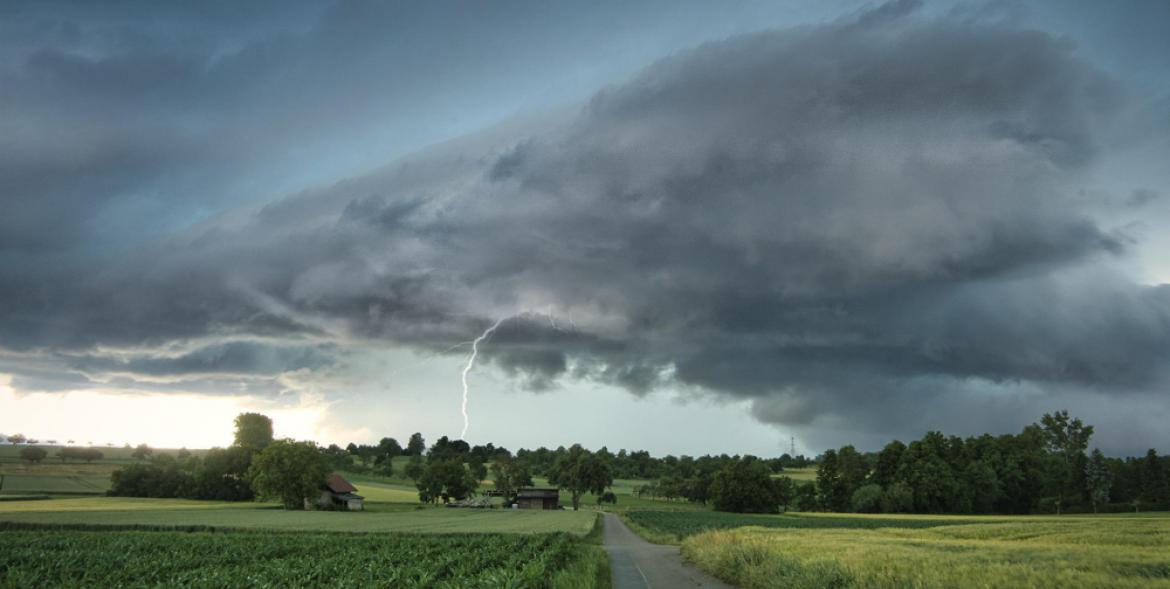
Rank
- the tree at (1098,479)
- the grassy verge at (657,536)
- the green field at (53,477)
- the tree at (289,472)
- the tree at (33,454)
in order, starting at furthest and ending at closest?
the tree at (33,454) → the tree at (1098,479) → the green field at (53,477) → the tree at (289,472) → the grassy verge at (657,536)

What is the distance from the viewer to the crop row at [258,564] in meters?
24.6

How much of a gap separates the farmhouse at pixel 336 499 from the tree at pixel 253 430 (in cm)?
3151

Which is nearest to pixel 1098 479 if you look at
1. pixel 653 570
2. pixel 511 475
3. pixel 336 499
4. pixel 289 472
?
pixel 511 475

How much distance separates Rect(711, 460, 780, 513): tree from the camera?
133125 millimetres

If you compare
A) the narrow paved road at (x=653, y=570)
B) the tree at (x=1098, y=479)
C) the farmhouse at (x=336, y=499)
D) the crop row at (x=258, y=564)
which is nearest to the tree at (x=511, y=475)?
the farmhouse at (x=336, y=499)

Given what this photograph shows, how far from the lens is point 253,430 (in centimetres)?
14488

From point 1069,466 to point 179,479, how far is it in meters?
164

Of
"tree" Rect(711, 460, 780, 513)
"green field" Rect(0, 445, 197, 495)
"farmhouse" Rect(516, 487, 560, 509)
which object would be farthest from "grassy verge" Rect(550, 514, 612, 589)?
"green field" Rect(0, 445, 197, 495)

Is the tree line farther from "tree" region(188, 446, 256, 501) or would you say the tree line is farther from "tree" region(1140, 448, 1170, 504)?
"tree" region(188, 446, 256, 501)

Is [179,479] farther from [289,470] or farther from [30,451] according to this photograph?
[30,451]

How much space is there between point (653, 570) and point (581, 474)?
126m

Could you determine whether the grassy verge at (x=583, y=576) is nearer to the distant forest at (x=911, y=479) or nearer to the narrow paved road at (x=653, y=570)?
the narrow paved road at (x=653, y=570)

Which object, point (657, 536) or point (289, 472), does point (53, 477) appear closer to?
point (289, 472)

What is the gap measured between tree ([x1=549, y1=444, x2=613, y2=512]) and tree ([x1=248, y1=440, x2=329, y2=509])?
63.2 meters
